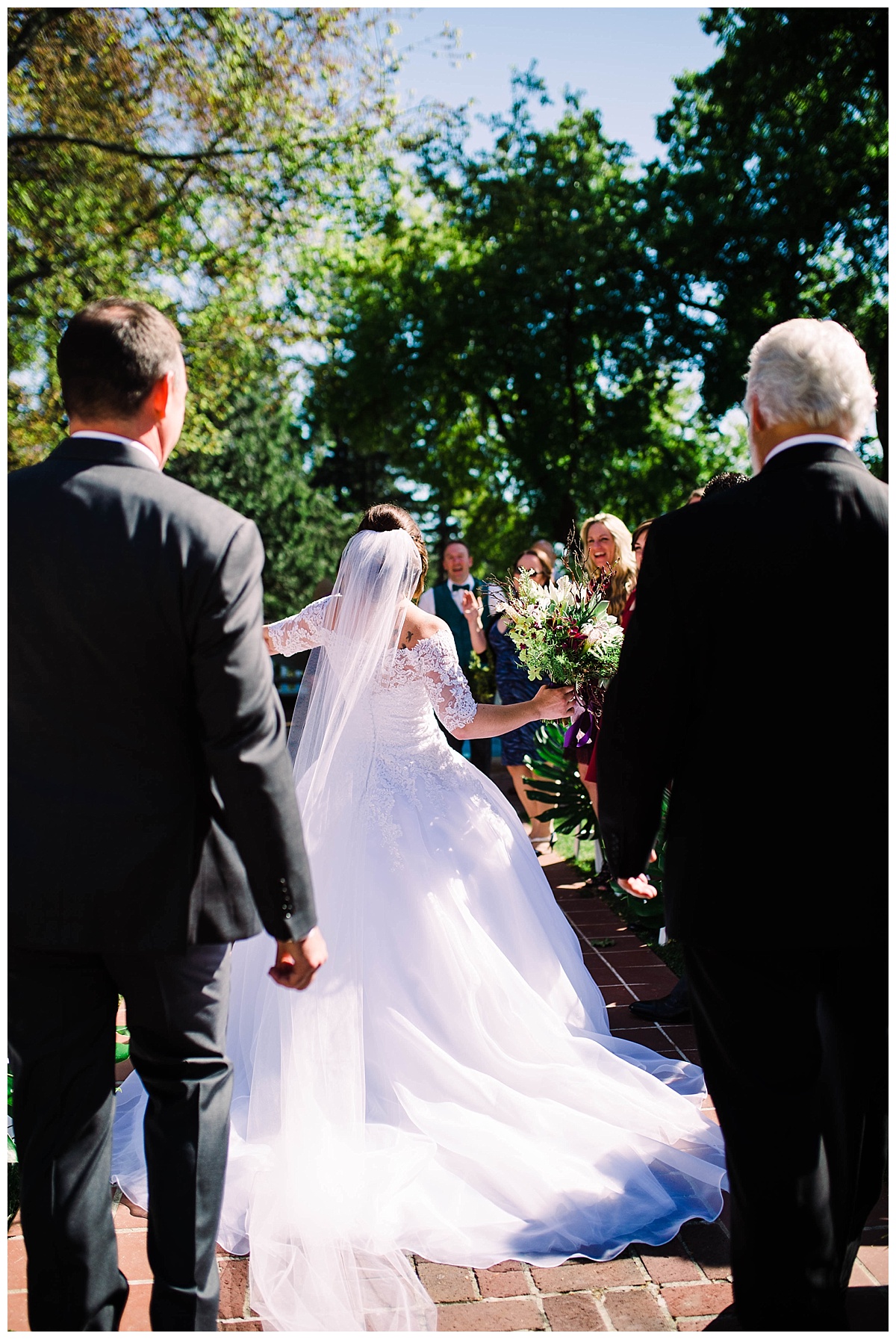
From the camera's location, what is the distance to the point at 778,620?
2.03 m

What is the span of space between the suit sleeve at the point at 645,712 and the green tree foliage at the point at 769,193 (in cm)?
1305

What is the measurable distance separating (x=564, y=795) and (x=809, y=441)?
4.34m

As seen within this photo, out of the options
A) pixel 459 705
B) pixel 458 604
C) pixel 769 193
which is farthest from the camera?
pixel 769 193

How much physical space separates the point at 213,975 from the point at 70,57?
1342 centimetres

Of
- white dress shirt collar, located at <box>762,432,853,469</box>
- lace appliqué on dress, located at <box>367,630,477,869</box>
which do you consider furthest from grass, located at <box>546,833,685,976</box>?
white dress shirt collar, located at <box>762,432,853,469</box>

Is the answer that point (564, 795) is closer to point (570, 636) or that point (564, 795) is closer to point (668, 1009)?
point (668, 1009)

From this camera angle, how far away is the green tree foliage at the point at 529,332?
56.7ft

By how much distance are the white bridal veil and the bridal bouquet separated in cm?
58

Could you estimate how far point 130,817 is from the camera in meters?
2.08

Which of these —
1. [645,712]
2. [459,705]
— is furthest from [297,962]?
[459,705]

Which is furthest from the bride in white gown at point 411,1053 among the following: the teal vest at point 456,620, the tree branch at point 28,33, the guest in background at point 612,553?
the tree branch at point 28,33

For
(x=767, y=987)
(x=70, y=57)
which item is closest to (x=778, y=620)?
(x=767, y=987)

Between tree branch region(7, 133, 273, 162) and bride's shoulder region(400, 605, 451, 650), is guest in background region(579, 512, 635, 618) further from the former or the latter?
tree branch region(7, 133, 273, 162)

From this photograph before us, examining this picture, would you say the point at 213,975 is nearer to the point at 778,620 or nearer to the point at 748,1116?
the point at 748,1116
